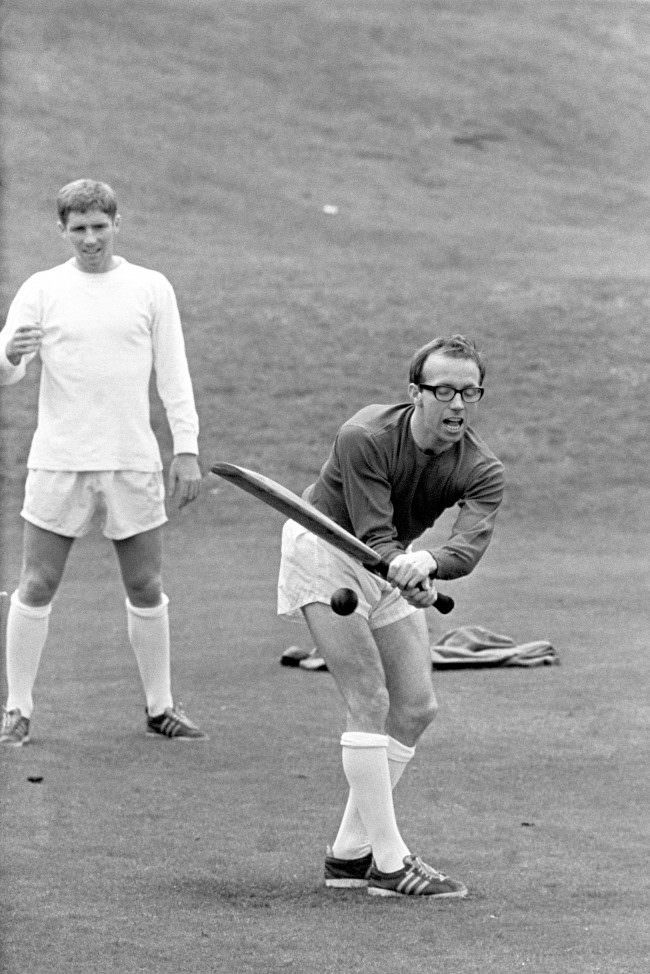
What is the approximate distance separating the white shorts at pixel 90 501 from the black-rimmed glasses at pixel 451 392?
A: 2471mm

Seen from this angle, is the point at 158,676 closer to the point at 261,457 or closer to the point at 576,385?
the point at 261,457

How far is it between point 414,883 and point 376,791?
0.32m

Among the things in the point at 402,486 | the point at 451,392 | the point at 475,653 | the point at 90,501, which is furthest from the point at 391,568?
the point at 475,653

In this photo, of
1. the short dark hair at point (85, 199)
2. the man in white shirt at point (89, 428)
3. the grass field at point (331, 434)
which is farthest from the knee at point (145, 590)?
the short dark hair at point (85, 199)

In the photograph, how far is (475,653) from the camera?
33.2ft

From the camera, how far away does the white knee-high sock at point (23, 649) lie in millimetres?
7715

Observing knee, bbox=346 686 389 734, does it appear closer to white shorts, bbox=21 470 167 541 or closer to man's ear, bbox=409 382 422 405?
man's ear, bbox=409 382 422 405

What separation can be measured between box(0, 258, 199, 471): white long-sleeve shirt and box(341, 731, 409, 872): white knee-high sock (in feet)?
7.83

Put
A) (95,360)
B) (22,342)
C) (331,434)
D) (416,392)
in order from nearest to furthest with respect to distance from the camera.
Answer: (416,392) < (22,342) < (95,360) < (331,434)

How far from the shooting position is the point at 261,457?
675 inches

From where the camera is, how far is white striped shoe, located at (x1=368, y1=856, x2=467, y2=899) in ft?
18.3

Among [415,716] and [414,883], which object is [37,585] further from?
[414,883]

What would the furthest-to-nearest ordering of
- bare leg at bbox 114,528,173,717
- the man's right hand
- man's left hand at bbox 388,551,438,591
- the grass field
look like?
bare leg at bbox 114,528,173,717
the man's right hand
the grass field
man's left hand at bbox 388,551,438,591

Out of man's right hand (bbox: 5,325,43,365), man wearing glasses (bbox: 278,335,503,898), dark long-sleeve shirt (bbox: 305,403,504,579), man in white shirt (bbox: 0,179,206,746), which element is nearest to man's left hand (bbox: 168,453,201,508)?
man in white shirt (bbox: 0,179,206,746)
